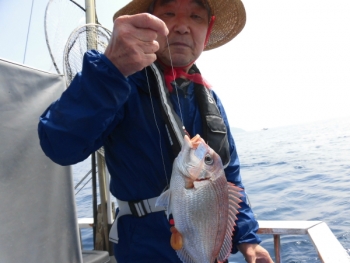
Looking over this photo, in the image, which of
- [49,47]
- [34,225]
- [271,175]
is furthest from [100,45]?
[271,175]

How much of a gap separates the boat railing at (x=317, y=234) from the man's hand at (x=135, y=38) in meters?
2.19

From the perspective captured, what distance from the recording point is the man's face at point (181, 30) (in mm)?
2207

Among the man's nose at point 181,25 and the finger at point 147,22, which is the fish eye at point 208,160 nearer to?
the finger at point 147,22

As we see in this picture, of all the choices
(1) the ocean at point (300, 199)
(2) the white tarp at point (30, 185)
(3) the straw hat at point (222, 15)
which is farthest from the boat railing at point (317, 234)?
(3) the straw hat at point (222, 15)

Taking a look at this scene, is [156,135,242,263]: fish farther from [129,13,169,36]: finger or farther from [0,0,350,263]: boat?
[0,0,350,263]: boat

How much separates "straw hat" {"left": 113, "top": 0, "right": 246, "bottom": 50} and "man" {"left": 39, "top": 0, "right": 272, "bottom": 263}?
0.06 ft

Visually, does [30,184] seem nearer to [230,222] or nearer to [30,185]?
[30,185]

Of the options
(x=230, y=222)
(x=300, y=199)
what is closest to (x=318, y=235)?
(x=230, y=222)

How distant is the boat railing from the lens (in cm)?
250

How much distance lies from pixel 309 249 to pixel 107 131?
427cm

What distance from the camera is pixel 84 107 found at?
4.95 ft

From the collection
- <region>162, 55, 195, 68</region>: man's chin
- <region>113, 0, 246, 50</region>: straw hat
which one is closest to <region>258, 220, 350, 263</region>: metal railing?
<region>162, 55, 195, 68</region>: man's chin

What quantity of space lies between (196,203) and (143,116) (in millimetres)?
684

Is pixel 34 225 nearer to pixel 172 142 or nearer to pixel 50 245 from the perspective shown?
pixel 50 245
